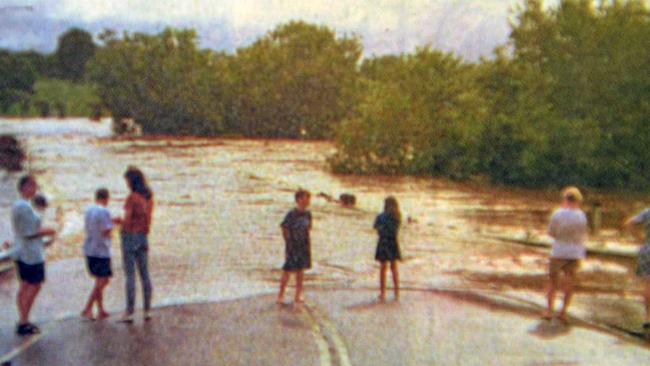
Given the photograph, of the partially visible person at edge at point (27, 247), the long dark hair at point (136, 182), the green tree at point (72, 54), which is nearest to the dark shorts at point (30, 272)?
the partially visible person at edge at point (27, 247)

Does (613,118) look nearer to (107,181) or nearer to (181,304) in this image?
(107,181)

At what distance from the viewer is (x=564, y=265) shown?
40.1ft

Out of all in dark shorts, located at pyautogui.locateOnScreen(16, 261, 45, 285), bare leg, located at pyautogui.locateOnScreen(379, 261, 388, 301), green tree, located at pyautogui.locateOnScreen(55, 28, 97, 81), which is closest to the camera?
dark shorts, located at pyautogui.locateOnScreen(16, 261, 45, 285)

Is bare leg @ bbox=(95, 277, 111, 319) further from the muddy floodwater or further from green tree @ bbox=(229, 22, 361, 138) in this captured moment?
green tree @ bbox=(229, 22, 361, 138)

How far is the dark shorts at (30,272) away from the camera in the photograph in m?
10.8

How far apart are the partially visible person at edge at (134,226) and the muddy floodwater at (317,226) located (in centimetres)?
202

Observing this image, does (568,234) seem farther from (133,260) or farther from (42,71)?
(42,71)

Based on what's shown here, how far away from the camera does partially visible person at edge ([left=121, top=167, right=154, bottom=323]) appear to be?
37.0 ft

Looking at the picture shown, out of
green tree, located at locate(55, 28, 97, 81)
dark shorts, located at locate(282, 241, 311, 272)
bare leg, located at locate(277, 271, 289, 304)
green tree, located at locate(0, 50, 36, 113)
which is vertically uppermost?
green tree, located at locate(55, 28, 97, 81)

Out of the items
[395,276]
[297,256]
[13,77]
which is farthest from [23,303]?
[13,77]

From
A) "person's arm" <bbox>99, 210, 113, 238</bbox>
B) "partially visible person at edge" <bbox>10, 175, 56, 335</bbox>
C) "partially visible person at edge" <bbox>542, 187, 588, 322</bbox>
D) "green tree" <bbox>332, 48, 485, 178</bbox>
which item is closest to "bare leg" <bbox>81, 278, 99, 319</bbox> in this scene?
"person's arm" <bbox>99, 210, 113, 238</bbox>

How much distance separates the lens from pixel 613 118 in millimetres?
40688

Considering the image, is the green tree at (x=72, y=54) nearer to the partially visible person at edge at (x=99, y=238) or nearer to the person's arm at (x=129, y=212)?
the partially visible person at edge at (x=99, y=238)

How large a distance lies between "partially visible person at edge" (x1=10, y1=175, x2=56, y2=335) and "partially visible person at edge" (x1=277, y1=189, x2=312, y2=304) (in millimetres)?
3010
